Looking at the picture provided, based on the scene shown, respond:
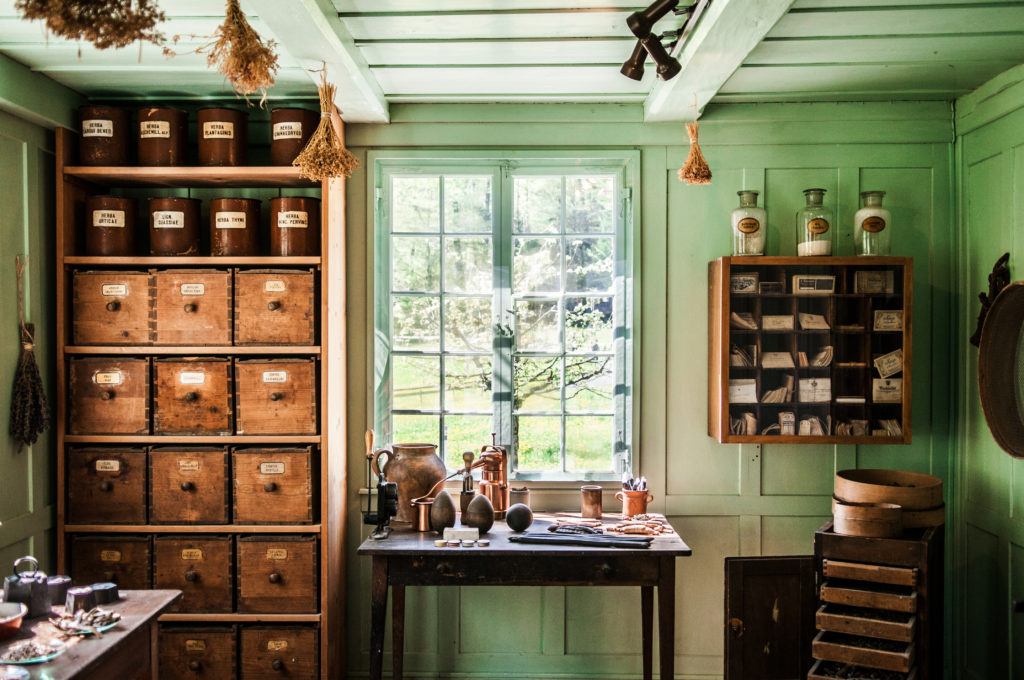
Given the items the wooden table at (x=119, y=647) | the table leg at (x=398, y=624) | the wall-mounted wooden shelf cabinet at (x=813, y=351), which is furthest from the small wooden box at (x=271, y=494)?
the wall-mounted wooden shelf cabinet at (x=813, y=351)

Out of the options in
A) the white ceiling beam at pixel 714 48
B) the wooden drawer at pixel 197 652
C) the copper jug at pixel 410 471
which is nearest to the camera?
the white ceiling beam at pixel 714 48

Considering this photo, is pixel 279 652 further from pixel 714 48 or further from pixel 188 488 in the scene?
pixel 714 48

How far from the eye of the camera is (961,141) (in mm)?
3555

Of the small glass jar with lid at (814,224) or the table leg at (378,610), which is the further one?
the small glass jar with lid at (814,224)

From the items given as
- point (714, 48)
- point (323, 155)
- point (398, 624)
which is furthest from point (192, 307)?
point (714, 48)

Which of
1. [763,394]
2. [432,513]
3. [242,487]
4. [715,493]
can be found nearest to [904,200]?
[763,394]

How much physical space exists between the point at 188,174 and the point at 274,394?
114cm

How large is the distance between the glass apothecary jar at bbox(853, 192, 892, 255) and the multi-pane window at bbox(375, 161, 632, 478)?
3.81 ft

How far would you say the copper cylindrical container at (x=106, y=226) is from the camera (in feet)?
11.0

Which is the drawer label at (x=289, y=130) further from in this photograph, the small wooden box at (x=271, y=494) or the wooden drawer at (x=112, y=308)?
the small wooden box at (x=271, y=494)

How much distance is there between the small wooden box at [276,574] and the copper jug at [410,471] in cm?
46

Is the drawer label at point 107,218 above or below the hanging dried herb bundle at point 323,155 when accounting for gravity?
below

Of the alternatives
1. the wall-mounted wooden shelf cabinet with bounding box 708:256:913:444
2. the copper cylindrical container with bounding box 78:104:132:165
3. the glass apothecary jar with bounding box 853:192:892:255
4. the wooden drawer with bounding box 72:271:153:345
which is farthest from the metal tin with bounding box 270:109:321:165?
the glass apothecary jar with bounding box 853:192:892:255

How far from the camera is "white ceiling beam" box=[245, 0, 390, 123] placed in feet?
7.68
